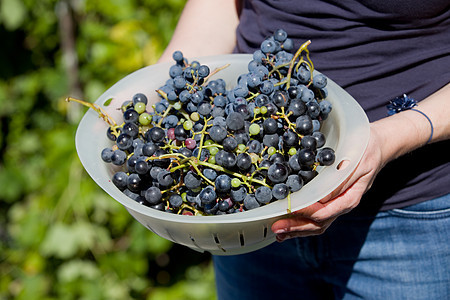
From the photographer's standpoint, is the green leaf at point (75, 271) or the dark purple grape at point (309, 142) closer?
the dark purple grape at point (309, 142)

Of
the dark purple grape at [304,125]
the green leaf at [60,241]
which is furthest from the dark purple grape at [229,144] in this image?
the green leaf at [60,241]

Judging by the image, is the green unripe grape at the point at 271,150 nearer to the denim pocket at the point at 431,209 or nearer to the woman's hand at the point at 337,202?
the woman's hand at the point at 337,202

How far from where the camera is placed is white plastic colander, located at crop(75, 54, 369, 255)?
65cm

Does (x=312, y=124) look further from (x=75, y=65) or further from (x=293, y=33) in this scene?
(x=75, y=65)

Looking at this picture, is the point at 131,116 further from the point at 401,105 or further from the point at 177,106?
the point at 401,105

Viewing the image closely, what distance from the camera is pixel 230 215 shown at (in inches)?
25.9

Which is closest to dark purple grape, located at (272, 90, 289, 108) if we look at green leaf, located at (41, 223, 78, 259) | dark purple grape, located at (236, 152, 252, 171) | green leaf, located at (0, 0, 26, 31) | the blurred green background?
dark purple grape, located at (236, 152, 252, 171)

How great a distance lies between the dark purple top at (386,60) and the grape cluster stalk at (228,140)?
0.13 metres

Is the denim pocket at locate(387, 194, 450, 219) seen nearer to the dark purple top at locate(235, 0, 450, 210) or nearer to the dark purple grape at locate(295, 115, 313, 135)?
the dark purple top at locate(235, 0, 450, 210)

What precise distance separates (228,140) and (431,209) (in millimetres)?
455

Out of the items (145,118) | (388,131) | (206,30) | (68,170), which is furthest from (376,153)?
(68,170)

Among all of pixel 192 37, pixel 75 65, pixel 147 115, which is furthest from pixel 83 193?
pixel 147 115

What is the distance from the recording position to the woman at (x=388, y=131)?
82 cm

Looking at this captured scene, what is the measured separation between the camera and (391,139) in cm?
75
